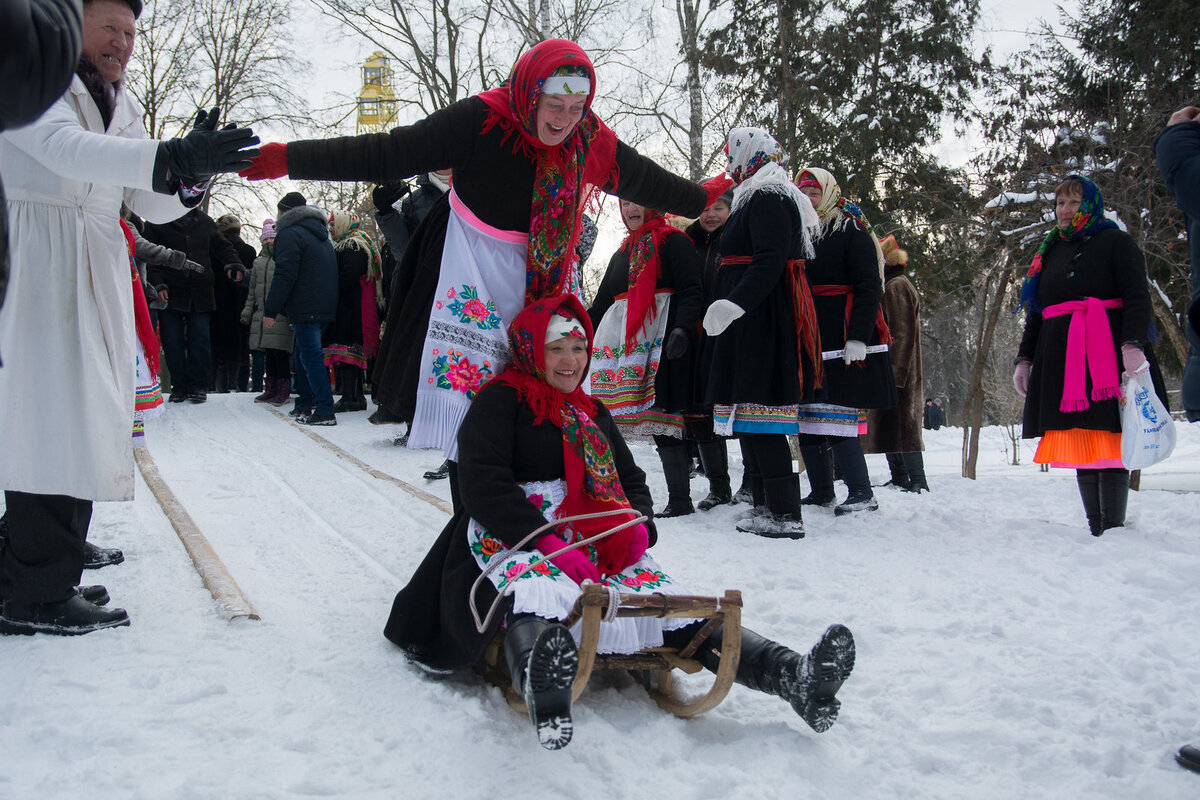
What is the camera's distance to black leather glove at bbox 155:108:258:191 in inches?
89.6

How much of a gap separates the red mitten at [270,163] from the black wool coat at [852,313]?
3.02 m

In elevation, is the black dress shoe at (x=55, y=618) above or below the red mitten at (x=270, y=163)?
below

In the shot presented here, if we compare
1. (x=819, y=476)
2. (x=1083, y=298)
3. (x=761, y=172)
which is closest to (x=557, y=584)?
(x=761, y=172)

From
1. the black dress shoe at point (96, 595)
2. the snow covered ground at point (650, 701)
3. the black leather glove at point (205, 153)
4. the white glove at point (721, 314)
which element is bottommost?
the snow covered ground at point (650, 701)

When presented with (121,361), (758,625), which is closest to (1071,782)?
(758,625)

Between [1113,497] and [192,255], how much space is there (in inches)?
320

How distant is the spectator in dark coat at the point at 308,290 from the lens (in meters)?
7.80

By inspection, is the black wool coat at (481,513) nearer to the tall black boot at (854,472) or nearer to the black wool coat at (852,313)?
the black wool coat at (852,313)

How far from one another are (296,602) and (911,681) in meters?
2.08

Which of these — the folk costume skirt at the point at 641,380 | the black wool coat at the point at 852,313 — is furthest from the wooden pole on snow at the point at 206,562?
the black wool coat at the point at 852,313

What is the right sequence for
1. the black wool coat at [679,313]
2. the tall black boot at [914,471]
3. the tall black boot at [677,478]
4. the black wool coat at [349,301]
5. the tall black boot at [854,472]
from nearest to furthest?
the black wool coat at [679,313], the tall black boot at [677,478], the tall black boot at [854,472], the tall black boot at [914,471], the black wool coat at [349,301]

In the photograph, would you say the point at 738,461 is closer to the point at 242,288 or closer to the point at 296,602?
the point at 296,602

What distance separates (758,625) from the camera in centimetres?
311

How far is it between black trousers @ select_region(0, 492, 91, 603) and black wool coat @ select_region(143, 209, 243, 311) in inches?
251
